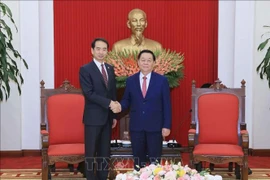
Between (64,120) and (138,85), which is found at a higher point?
(138,85)

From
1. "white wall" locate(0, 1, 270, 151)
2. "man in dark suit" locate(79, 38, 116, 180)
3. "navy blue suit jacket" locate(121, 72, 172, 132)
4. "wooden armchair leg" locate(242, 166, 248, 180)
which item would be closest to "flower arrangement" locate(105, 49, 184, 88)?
"man in dark suit" locate(79, 38, 116, 180)

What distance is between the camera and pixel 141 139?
447 centimetres

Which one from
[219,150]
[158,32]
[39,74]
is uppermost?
[158,32]

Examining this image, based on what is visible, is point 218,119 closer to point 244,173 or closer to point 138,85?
point 244,173

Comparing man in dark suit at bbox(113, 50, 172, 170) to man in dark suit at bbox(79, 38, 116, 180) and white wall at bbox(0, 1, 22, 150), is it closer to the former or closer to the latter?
man in dark suit at bbox(79, 38, 116, 180)

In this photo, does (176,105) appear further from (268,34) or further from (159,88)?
(159,88)

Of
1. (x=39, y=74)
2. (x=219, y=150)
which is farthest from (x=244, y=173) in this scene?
(x=39, y=74)

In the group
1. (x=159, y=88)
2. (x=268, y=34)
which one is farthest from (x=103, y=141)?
(x=268, y=34)

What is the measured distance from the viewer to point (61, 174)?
18.4 feet

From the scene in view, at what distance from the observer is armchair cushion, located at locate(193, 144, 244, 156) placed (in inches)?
190

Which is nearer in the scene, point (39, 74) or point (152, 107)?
point (152, 107)

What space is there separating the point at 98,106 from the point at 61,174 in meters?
1.49

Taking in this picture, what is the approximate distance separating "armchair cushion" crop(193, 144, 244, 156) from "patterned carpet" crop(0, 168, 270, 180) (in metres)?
0.52

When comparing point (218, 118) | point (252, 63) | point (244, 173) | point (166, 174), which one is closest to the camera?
point (166, 174)
